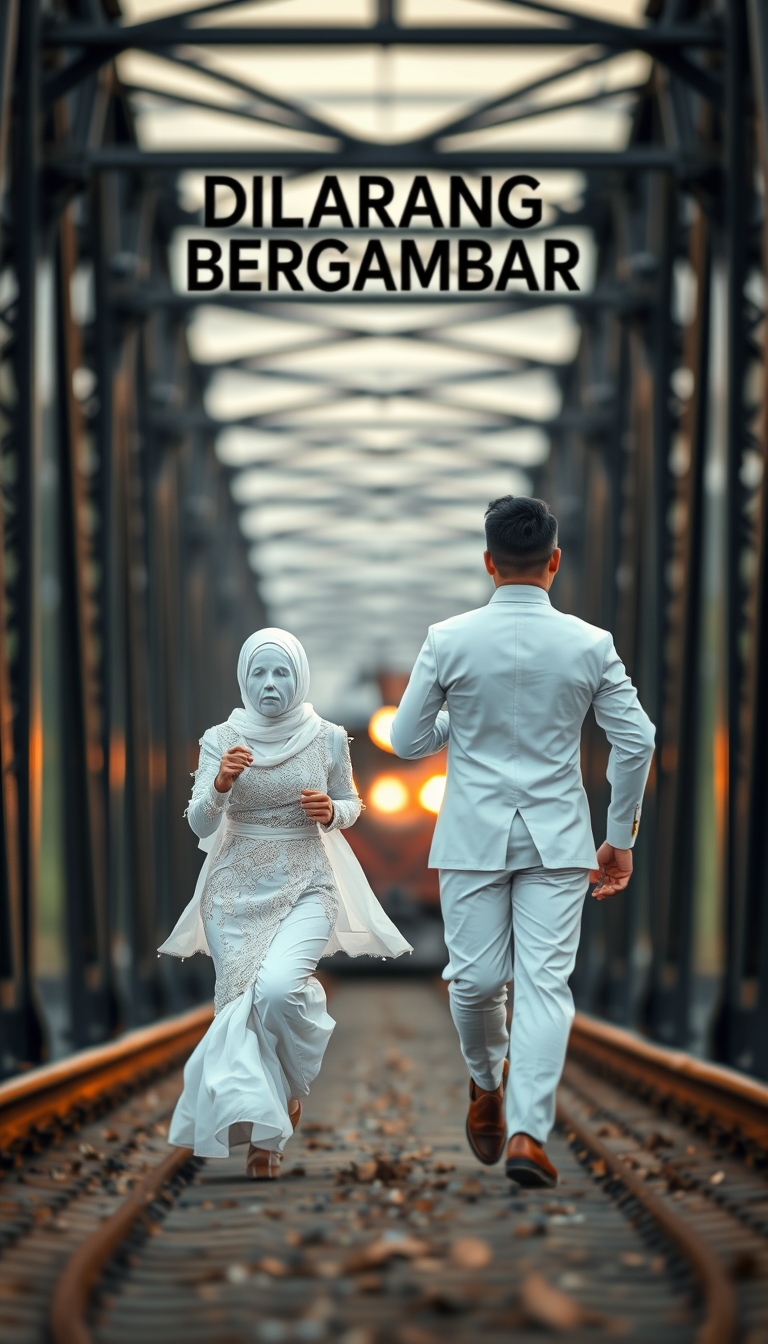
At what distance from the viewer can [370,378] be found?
65.7ft

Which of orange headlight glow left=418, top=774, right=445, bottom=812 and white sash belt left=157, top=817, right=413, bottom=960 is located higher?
white sash belt left=157, top=817, right=413, bottom=960

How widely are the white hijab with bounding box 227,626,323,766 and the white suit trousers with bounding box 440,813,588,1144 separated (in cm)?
66

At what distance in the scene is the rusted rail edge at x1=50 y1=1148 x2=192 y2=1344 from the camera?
3.50 metres

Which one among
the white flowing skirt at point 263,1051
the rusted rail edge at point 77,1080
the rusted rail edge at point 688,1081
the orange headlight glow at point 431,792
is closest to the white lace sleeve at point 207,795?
the white flowing skirt at point 263,1051

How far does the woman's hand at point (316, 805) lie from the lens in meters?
5.45

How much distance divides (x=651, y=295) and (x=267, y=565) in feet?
60.1

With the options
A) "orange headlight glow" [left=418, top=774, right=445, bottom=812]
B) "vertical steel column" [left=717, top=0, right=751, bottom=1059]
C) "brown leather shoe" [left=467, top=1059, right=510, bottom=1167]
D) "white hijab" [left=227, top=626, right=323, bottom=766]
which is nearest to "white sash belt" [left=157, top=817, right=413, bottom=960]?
"white hijab" [left=227, top=626, right=323, bottom=766]

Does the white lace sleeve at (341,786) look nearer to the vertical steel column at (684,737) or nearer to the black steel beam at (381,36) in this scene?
the black steel beam at (381,36)

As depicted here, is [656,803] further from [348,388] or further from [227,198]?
[348,388]

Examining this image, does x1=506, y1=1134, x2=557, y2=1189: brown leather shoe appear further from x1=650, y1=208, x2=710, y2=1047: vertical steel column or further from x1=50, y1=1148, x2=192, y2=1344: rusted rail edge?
x1=650, y1=208, x2=710, y2=1047: vertical steel column

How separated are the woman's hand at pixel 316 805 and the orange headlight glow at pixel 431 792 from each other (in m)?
16.8

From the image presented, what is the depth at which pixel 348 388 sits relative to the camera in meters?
19.2

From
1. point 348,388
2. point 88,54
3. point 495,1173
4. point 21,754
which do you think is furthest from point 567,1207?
point 348,388

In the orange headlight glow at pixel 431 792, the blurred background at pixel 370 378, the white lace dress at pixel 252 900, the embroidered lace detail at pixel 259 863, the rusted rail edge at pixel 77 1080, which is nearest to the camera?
the white lace dress at pixel 252 900
